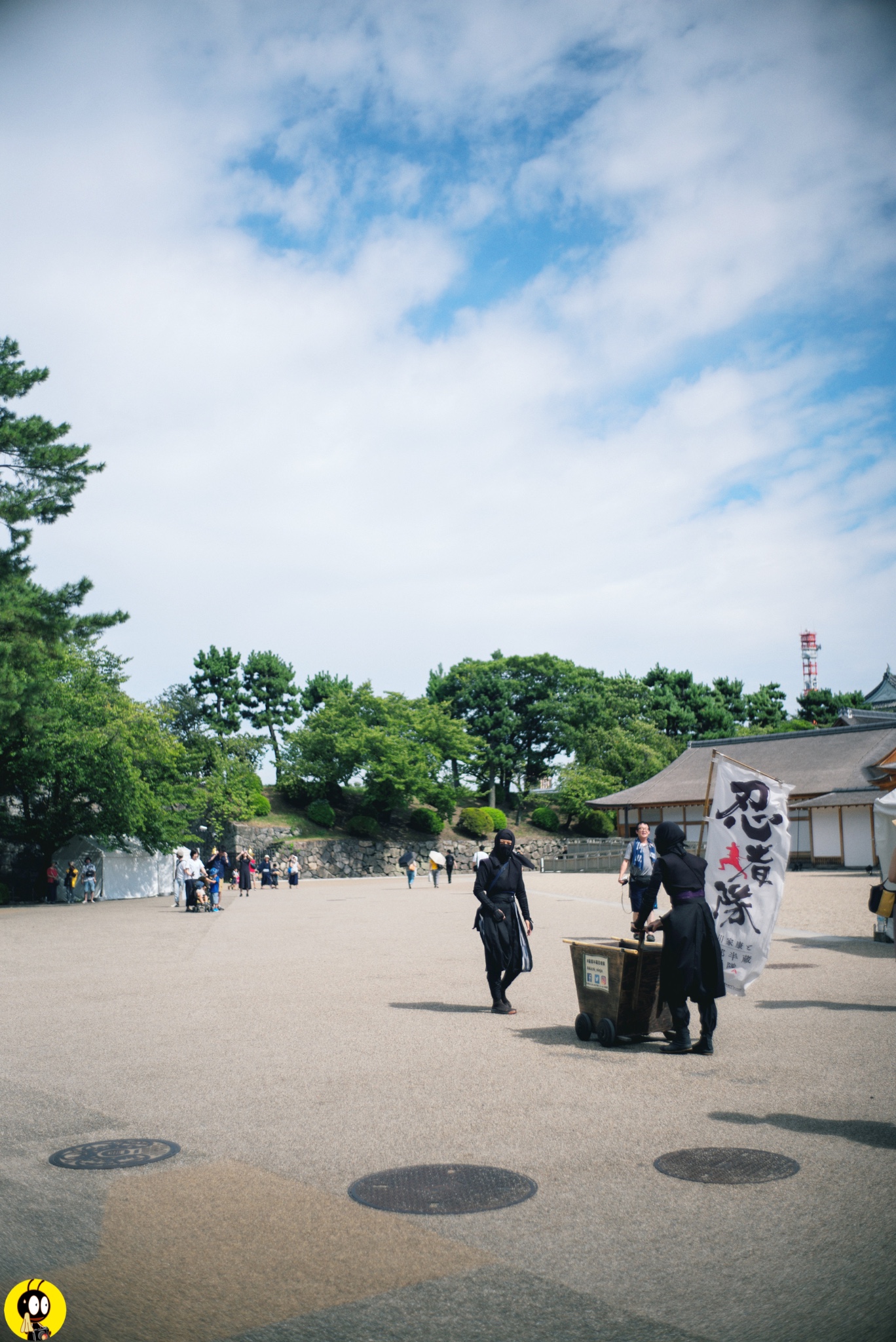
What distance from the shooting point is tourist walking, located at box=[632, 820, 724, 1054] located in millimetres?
7250

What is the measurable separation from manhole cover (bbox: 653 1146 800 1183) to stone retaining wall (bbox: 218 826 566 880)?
49204 millimetres

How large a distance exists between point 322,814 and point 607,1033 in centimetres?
4934

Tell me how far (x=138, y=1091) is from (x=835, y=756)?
43141 millimetres

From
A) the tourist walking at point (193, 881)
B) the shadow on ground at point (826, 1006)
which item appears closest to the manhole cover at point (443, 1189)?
the shadow on ground at point (826, 1006)

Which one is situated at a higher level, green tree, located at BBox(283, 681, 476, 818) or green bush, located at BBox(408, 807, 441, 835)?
green tree, located at BBox(283, 681, 476, 818)

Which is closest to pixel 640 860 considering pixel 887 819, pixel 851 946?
pixel 851 946

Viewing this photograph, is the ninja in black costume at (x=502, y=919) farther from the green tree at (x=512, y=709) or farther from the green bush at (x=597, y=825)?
the green tree at (x=512, y=709)

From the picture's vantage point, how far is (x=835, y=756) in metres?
45.1

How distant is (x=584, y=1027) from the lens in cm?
791

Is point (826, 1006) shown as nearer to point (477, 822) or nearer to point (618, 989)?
point (618, 989)

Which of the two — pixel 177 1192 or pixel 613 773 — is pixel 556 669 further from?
pixel 177 1192

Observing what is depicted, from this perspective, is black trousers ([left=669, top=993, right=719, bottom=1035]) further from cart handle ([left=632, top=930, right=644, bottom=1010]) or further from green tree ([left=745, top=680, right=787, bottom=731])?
green tree ([left=745, top=680, right=787, bottom=731])

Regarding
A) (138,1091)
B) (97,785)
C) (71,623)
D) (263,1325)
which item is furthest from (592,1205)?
(97,785)

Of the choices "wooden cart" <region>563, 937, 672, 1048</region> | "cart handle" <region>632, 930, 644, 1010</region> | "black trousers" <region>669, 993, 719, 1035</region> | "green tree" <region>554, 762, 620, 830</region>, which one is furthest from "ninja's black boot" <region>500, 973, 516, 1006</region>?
"green tree" <region>554, 762, 620, 830</region>
